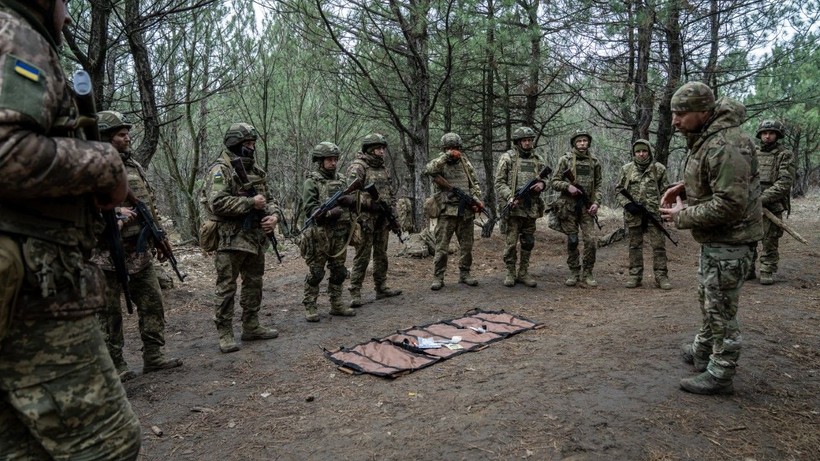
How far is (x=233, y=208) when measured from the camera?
4867 millimetres

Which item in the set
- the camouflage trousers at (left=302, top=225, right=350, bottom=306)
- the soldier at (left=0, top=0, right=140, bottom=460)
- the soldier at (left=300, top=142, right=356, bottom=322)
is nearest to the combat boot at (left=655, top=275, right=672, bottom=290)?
the soldier at (left=300, top=142, right=356, bottom=322)

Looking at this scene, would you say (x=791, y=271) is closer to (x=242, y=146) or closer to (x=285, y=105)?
(x=242, y=146)

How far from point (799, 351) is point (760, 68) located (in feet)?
22.3

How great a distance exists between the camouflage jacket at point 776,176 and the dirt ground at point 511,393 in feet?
4.14

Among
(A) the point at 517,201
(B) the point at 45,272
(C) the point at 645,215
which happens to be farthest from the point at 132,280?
(C) the point at 645,215

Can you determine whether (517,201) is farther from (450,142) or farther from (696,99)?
(696,99)

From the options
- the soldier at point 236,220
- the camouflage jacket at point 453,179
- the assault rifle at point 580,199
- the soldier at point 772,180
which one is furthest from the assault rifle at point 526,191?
the soldier at point 236,220

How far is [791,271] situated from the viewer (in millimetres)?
7961

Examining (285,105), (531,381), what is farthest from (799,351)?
(285,105)

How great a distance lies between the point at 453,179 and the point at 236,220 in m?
3.49

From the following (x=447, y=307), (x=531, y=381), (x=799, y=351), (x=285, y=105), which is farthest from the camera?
(x=285, y=105)

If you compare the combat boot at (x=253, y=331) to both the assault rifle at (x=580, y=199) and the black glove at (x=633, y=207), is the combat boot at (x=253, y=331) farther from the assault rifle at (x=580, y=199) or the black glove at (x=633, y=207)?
the black glove at (x=633, y=207)

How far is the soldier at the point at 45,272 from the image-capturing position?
1.58 metres

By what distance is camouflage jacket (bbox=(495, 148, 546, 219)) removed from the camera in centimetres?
746
